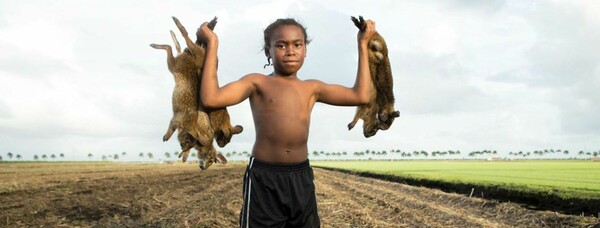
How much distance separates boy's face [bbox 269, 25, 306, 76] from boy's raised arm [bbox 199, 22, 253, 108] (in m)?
0.23

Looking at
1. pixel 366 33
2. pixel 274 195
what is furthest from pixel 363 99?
pixel 274 195

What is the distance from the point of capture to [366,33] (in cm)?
315

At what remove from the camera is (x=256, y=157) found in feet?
9.46

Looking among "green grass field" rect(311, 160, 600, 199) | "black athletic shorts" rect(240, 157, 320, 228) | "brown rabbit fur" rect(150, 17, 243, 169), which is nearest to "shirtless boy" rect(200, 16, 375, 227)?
"black athletic shorts" rect(240, 157, 320, 228)

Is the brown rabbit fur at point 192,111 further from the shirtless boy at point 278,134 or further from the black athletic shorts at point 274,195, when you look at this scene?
the black athletic shorts at point 274,195

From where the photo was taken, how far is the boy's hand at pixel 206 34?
278 centimetres

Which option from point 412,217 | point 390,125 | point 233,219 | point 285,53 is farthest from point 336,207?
point 285,53

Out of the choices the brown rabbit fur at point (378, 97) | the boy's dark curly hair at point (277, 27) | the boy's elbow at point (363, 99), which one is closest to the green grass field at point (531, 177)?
the brown rabbit fur at point (378, 97)

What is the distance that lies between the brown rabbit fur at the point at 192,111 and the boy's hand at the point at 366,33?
0.92 meters

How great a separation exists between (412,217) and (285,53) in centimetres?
721

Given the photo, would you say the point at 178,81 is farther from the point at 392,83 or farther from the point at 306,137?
the point at 392,83

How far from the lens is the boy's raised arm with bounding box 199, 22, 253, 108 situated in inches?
106

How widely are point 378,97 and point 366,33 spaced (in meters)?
0.45

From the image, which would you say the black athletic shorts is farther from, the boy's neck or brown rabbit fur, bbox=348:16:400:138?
brown rabbit fur, bbox=348:16:400:138
